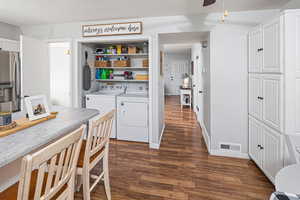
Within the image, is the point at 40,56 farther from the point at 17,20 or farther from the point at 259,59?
the point at 259,59

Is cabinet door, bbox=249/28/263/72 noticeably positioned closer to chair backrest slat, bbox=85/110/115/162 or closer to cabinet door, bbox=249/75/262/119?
cabinet door, bbox=249/75/262/119

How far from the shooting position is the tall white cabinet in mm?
1683

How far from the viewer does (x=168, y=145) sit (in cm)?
323

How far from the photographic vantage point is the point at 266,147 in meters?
2.06

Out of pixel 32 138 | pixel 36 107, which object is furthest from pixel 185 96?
pixel 32 138

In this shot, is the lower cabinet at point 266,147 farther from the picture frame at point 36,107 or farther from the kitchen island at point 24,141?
the picture frame at point 36,107

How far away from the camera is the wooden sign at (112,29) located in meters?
3.04

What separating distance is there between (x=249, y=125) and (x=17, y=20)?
4.67m

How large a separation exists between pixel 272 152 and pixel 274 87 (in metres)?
0.75

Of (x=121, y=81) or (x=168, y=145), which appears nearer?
(x=168, y=145)

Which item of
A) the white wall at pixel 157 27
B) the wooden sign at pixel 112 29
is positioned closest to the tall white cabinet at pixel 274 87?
the white wall at pixel 157 27

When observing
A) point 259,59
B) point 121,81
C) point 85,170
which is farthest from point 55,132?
point 121,81

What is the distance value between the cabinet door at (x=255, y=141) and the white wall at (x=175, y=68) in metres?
7.48

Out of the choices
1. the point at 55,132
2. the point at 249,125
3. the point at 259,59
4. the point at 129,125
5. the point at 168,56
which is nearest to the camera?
the point at 55,132
